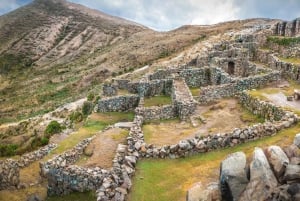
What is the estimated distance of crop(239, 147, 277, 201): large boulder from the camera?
41.9 ft

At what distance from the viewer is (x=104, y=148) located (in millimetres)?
25938

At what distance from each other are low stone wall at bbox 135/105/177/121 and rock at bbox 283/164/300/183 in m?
18.6

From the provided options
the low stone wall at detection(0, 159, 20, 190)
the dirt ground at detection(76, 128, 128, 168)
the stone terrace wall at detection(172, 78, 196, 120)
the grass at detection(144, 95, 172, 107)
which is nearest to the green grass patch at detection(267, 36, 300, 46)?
the grass at detection(144, 95, 172, 107)

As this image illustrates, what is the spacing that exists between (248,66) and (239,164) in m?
27.5

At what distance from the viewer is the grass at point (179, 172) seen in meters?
17.6

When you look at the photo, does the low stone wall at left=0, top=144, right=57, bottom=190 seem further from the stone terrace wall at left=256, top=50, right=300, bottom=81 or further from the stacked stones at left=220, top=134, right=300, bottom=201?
the stone terrace wall at left=256, top=50, right=300, bottom=81

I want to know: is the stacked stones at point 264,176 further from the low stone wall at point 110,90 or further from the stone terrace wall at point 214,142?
the low stone wall at point 110,90

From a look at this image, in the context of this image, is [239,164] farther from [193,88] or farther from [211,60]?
[211,60]

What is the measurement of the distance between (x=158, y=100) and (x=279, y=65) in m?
11.9

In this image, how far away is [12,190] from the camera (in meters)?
29.8

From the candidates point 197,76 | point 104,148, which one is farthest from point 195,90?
point 104,148

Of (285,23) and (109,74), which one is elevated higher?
(285,23)

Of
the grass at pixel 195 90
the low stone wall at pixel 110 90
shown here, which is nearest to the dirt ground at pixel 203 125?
the grass at pixel 195 90

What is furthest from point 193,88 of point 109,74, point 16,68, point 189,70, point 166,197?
point 16,68
